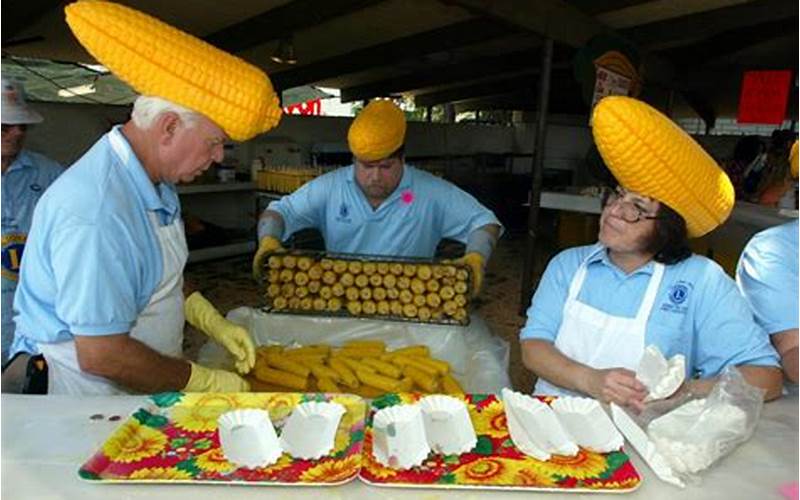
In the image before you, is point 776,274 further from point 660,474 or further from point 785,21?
point 785,21

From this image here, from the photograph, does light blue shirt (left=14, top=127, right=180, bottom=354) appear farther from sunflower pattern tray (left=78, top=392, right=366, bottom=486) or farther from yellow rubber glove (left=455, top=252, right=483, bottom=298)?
yellow rubber glove (left=455, top=252, right=483, bottom=298)

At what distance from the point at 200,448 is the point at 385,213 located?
171 cm

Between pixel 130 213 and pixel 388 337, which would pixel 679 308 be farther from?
pixel 130 213

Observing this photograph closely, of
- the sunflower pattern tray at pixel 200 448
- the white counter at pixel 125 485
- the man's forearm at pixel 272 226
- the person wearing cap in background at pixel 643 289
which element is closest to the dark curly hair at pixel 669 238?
the person wearing cap in background at pixel 643 289

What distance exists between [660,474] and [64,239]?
4.02ft

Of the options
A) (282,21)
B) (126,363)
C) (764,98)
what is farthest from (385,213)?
(764,98)

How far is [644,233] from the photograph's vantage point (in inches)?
59.9

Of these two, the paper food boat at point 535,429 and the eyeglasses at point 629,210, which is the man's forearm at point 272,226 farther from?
the paper food boat at point 535,429

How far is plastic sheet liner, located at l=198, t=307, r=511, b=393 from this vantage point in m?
2.01

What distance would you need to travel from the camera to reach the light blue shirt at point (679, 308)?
1.43m

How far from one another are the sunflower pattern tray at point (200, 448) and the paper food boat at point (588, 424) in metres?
0.38

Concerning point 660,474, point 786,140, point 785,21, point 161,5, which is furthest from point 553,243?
point 660,474

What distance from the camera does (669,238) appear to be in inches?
60.0

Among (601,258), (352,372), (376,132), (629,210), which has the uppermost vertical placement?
(376,132)
